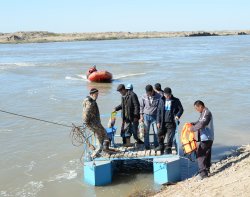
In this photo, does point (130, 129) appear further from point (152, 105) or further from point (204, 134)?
point (204, 134)

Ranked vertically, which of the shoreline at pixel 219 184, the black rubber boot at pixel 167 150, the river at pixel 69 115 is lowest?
the river at pixel 69 115

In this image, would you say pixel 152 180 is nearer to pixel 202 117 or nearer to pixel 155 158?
pixel 155 158

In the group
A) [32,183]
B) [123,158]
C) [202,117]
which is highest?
[202,117]

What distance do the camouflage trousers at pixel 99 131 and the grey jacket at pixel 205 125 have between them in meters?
2.07

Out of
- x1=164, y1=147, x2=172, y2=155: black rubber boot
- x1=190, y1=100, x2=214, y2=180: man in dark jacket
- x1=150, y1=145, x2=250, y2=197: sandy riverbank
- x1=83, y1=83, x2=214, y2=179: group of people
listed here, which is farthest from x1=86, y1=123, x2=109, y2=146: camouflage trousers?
x1=190, y1=100, x2=214, y2=180: man in dark jacket

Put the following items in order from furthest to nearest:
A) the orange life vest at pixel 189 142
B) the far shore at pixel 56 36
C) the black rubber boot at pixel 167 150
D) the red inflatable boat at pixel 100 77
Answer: the far shore at pixel 56 36, the red inflatable boat at pixel 100 77, the black rubber boot at pixel 167 150, the orange life vest at pixel 189 142

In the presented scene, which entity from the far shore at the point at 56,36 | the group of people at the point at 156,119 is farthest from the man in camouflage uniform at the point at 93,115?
the far shore at the point at 56,36

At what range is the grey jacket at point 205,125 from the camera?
836cm

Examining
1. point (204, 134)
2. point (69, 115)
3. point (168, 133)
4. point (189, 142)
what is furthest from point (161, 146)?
point (69, 115)

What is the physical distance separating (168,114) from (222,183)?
1981 mm

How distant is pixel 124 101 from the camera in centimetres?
988

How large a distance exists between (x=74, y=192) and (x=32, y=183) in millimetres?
1293

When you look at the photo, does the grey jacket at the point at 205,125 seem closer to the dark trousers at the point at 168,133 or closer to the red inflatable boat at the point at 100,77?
the dark trousers at the point at 168,133

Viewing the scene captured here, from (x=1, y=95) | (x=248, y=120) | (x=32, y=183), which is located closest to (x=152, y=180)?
(x=32, y=183)
